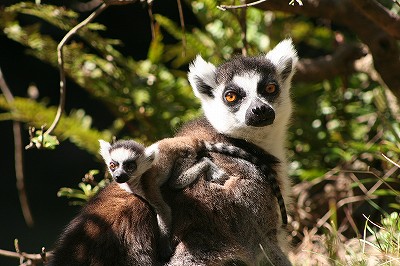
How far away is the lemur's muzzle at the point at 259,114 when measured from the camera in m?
4.32

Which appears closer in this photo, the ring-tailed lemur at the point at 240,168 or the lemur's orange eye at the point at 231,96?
the ring-tailed lemur at the point at 240,168

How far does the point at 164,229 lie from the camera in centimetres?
392

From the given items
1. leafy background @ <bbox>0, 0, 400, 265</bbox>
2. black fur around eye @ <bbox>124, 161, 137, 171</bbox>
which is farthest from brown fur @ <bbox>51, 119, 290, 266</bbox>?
leafy background @ <bbox>0, 0, 400, 265</bbox>

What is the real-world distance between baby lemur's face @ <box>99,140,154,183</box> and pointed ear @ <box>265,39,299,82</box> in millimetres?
1431

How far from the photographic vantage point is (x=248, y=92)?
14.9 ft

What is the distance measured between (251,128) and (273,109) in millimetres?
218

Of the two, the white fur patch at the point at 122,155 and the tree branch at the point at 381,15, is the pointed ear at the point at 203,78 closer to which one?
the white fur patch at the point at 122,155

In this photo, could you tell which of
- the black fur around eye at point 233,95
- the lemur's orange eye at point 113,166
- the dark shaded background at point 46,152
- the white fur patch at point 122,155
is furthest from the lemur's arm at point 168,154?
the dark shaded background at point 46,152

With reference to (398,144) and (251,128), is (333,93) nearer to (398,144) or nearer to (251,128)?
(398,144)

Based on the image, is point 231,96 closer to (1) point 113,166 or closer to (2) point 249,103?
(2) point 249,103

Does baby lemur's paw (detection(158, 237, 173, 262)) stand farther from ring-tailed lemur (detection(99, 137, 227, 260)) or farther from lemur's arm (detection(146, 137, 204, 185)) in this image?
lemur's arm (detection(146, 137, 204, 185))

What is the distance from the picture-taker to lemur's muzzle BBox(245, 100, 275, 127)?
432cm

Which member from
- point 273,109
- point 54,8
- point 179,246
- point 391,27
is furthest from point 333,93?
point 179,246

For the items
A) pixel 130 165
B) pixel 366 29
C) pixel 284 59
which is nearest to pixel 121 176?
pixel 130 165
